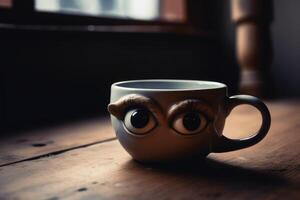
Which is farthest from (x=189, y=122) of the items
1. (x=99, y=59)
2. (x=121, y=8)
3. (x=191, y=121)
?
(x=121, y=8)

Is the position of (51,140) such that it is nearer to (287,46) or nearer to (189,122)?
(189,122)

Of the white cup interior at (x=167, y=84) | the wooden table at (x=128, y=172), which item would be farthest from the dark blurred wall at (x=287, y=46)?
the white cup interior at (x=167, y=84)

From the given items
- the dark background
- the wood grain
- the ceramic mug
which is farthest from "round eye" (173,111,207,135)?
the dark background

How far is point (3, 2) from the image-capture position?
0.77 metres

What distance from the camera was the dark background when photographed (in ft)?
2.50

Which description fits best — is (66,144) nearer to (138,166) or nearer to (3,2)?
(138,166)

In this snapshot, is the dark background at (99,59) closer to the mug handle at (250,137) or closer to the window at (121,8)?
the window at (121,8)

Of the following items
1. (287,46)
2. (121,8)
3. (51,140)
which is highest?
(121,8)

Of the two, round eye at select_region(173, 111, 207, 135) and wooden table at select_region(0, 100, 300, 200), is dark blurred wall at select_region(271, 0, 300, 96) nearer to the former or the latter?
wooden table at select_region(0, 100, 300, 200)

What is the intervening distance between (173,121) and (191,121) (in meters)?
0.02

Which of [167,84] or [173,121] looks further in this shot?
[167,84]

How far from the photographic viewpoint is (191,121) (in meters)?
0.38

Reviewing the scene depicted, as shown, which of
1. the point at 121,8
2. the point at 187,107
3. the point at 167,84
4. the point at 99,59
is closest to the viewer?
the point at 187,107

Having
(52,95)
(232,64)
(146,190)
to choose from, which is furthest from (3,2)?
(232,64)
